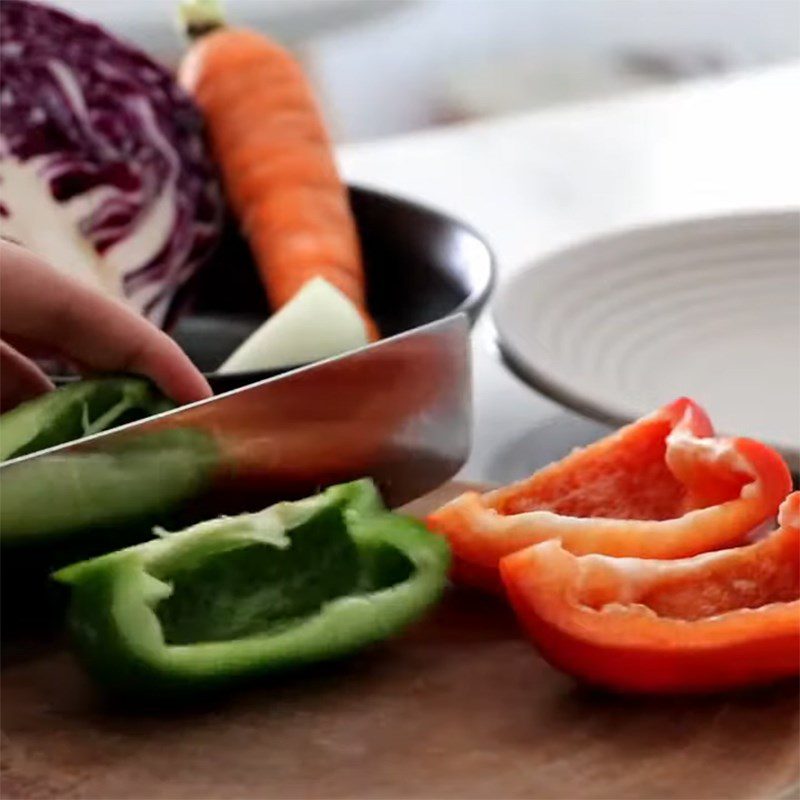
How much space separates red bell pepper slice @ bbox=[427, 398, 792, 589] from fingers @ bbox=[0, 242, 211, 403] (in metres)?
0.15

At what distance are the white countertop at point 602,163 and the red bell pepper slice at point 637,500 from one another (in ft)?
1.19

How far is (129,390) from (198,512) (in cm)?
8

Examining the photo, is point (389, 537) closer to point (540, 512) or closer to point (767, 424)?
point (540, 512)

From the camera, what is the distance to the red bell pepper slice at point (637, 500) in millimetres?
726

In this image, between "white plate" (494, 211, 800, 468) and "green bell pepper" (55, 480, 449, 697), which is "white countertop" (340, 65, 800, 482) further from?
"green bell pepper" (55, 480, 449, 697)

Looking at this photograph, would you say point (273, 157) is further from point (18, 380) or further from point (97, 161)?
point (18, 380)

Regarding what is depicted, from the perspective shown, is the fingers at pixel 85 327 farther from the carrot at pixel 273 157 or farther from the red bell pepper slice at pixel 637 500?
the carrot at pixel 273 157

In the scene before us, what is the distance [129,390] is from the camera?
0.81 metres

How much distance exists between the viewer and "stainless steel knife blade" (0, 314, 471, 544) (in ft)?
2.35

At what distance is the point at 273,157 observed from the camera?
128 cm

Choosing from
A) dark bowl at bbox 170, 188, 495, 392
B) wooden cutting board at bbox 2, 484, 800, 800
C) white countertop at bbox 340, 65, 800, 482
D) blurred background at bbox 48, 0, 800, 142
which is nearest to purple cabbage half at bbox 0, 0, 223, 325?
dark bowl at bbox 170, 188, 495, 392

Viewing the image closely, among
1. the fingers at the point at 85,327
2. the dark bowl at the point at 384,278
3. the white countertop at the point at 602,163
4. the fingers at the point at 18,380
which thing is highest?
the fingers at the point at 85,327

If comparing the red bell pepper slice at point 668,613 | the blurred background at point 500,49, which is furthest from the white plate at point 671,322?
the blurred background at point 500,49

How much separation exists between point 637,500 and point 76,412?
27cm
